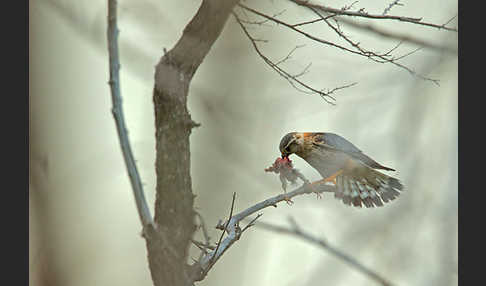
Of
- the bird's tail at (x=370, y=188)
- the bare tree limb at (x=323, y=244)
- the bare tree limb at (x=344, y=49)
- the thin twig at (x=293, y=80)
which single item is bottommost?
the bare tree limb at (x=323, y=244)

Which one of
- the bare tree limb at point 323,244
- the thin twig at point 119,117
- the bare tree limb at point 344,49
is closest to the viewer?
the thin twig at point 119,117

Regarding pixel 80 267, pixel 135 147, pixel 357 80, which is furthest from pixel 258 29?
pixel 80 267

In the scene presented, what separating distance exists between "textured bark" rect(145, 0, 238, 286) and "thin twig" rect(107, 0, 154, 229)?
0.20m

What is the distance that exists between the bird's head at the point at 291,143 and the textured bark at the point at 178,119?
20 cm

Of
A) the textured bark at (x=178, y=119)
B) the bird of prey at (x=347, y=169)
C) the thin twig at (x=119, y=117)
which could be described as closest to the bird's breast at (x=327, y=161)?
the bird of prey at (x=347, y=169)

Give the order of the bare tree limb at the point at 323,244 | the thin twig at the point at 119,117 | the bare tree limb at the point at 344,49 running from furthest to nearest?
the bare tree limb at the point at 344,49
the bare tree limb at the point at 323,244
the thin twig at the point at 119,117

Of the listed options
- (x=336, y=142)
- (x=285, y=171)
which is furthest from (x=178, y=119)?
(x=336, y=142)

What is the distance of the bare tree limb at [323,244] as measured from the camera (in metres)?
1.10

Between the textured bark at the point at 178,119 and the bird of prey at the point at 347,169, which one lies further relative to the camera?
the bird of prey at the point at 347,169

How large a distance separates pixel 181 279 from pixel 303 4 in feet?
2.00

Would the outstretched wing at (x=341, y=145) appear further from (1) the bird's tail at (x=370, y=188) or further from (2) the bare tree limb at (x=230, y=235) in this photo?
(2) the bare tree limb at (x=230, y=235)

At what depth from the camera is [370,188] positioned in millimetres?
1269

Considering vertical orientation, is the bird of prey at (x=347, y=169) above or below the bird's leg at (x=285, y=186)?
above

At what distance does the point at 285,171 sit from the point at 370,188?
0.20m
